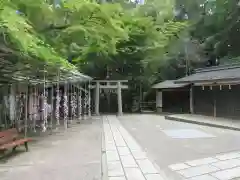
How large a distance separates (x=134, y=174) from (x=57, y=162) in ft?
6.35

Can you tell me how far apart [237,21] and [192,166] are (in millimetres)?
22258

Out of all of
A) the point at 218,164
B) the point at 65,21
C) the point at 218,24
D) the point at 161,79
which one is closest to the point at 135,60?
the point at 161,79

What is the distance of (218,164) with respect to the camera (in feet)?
19.1

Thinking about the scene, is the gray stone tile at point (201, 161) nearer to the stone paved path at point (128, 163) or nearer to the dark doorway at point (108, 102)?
the stone paved path at point (128, 163)

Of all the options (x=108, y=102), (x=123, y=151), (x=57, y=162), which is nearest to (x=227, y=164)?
(x=123, y=151)

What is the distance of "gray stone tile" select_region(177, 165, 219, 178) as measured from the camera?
5165 mm

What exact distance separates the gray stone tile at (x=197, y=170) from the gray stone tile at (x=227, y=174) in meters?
0.17

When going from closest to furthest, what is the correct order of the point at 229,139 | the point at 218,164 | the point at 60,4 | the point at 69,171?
the point at 69,171 → the point at 218,164 → the point at 229,139 → the point at 60,4

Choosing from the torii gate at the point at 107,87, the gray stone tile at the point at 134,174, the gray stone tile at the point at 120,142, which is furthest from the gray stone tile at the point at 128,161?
the torii gate at the point at 107,87

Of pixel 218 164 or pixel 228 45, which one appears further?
pixel 228 45

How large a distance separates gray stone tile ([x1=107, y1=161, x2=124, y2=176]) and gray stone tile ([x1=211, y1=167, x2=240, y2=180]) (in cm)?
175

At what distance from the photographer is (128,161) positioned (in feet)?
19.9

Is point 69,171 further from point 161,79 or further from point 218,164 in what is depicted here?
point 161,79

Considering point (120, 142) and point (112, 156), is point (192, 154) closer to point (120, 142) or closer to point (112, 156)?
point (112, 156)
